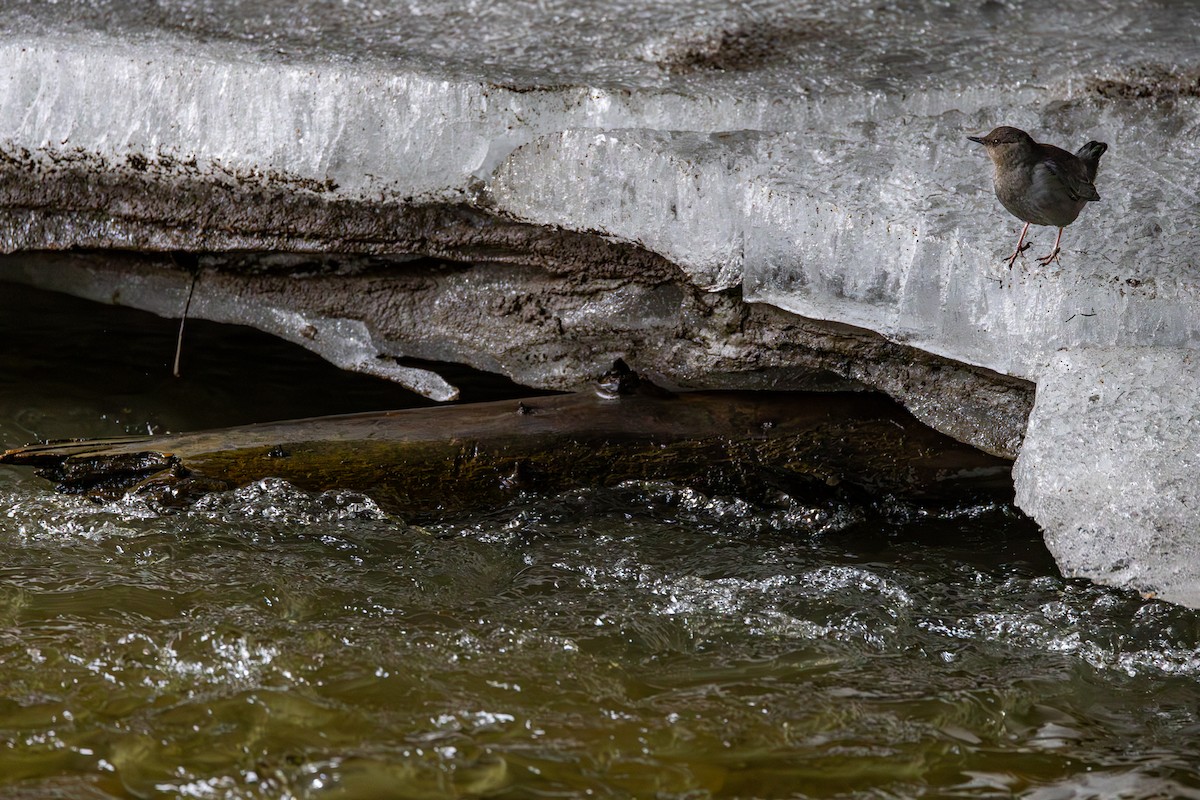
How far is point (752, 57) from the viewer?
12.3 feet

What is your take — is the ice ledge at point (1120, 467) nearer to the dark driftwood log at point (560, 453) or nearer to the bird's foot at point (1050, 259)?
the bird's foot at point (1050, 259)

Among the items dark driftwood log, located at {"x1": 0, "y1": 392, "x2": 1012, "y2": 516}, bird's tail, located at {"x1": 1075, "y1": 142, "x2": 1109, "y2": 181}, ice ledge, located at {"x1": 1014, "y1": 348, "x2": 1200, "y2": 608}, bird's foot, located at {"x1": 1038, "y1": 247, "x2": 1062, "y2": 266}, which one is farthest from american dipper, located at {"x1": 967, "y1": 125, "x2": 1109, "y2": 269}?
dark driftwood log, located at {"x1": 0, "y1": 392, "x2": 1012, "y2": 516}

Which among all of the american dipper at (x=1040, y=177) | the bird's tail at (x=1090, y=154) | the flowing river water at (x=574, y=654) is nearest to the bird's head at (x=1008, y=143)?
the american dipper at (x=1040, y=177)

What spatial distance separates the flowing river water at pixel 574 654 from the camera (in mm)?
2094

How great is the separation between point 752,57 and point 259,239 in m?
1.70

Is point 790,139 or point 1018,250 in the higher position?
point 790,139

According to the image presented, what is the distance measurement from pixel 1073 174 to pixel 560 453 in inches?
58.7

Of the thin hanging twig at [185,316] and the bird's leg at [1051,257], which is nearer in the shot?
the bird's leg at [1051,257]

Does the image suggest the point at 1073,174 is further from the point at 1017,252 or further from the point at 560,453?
the point at 560,453

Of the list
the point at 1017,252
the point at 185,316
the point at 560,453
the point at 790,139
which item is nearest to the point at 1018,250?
the point at 1017,252

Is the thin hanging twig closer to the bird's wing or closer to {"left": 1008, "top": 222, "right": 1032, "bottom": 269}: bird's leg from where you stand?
{"left": 1008, "top": 222, "right": 1032, "bottom": 269}: bird's leg

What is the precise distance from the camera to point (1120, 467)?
2574mm

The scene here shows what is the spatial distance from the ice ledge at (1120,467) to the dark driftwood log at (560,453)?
57 cm

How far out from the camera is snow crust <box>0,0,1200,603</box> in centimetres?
268
